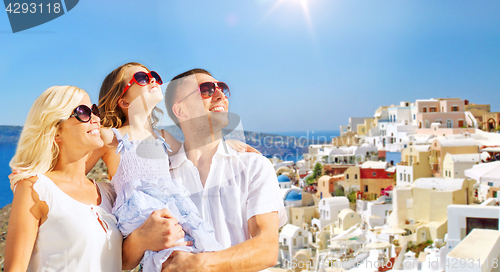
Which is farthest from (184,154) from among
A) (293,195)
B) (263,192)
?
(293,195)

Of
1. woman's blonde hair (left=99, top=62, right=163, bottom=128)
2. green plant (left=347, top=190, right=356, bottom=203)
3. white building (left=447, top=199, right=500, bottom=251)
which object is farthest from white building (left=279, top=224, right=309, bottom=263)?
woman's blonde hair (left=99, top=62, right=163, bottom=128)

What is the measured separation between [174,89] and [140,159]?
0.35 metres

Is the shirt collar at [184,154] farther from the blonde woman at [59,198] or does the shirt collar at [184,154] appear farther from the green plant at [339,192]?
the green plant at [339,192]

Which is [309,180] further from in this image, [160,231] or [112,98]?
[160,231]

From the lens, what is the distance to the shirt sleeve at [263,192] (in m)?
1.55

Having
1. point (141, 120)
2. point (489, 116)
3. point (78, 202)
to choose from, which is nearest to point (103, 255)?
point (78, 202)

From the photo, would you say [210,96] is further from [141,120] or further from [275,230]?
[275,230]

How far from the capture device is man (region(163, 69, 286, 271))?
1539mm

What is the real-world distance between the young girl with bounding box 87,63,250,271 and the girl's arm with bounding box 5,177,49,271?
0.27 meters

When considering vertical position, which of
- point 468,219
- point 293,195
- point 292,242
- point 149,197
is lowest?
point 292,242

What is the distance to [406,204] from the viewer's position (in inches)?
549

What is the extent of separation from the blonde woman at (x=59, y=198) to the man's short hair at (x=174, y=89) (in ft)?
1.05

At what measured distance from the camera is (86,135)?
1500 mm

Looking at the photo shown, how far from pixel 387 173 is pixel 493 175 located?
8.41 meters
